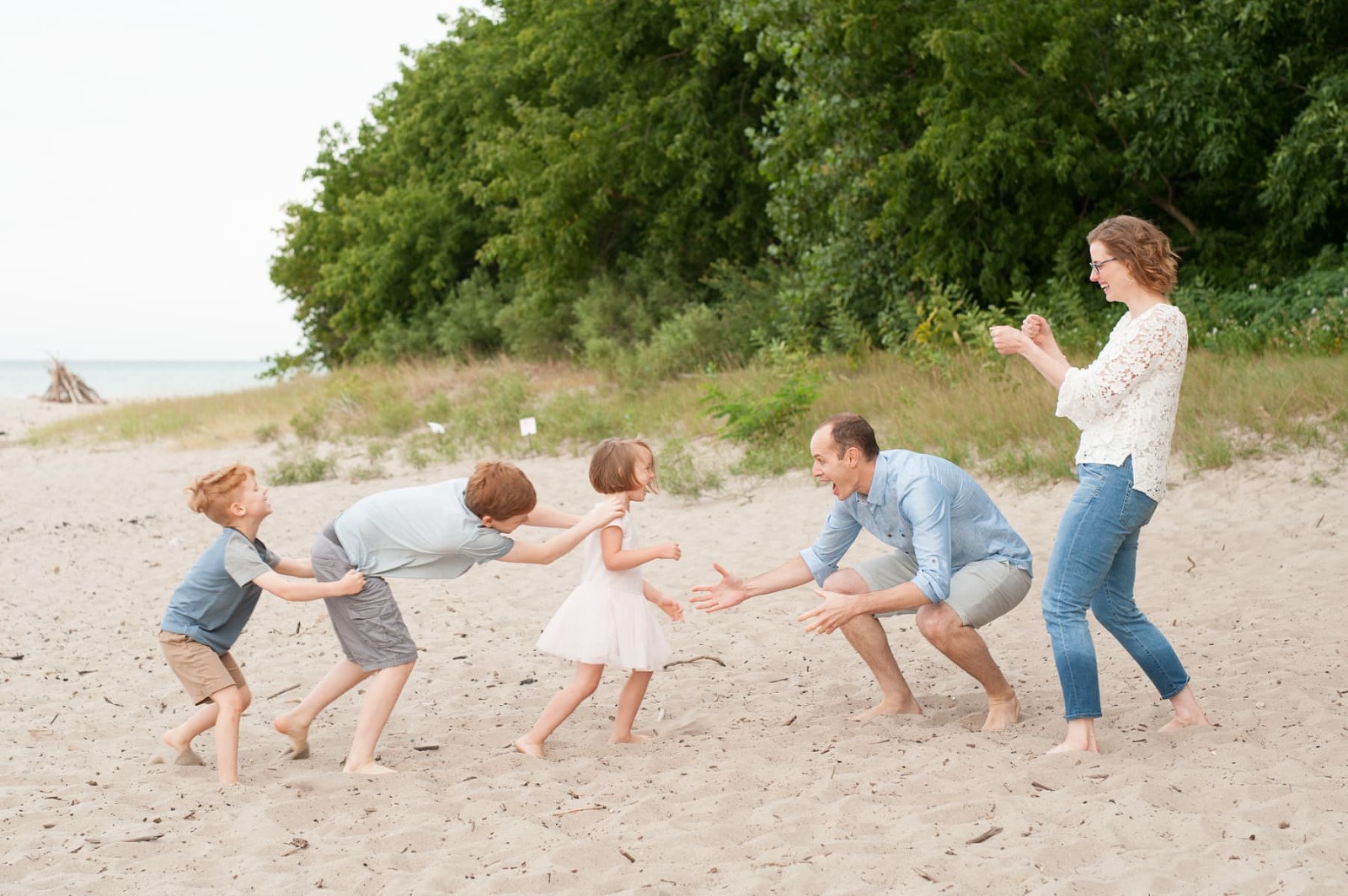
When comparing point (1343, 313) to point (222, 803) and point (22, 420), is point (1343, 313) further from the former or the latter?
point (22, 420)

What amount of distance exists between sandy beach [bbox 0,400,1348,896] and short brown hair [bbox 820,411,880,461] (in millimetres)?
1224

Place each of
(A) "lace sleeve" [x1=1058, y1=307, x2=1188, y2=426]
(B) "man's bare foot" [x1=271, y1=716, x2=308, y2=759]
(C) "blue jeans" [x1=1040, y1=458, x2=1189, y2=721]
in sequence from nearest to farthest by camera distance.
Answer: (A) "lace sleeve" [x1=1058, y1=307, x2=1188, y2=426]
(C) "blue jeans" [x1=1040, y1=458, x2=1189, y2=721]
(B) "man's bare foot" [x1=271, y1=716, x2=308, y2=759]

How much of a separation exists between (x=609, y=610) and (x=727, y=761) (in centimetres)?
78

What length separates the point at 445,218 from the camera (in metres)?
29.0

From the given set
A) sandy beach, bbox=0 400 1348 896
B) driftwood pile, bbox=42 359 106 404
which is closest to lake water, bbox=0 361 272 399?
driftwood pile, bbox=42 359 106 404

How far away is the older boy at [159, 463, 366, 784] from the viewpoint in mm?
4902

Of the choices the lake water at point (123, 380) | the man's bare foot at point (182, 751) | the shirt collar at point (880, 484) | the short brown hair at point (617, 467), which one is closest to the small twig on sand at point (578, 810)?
the short brown hair at point (617, 467)

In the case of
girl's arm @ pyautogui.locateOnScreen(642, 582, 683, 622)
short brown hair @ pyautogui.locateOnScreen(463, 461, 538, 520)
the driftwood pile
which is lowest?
girl's arm @ pyautogui.locateOnScreen(642, 582, 683, 622)

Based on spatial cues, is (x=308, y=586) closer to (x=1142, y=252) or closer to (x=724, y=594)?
(x=724, y=594)

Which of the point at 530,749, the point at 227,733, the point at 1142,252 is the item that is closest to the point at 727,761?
the point at 530,749

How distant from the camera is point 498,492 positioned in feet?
16.1

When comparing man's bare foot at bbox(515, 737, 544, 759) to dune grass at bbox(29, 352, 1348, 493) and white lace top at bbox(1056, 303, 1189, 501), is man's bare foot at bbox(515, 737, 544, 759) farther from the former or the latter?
dune grass at bbox(29, 352, 1348, 493)

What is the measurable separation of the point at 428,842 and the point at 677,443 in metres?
8.39

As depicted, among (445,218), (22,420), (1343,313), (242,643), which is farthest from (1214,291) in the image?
(22,420)
